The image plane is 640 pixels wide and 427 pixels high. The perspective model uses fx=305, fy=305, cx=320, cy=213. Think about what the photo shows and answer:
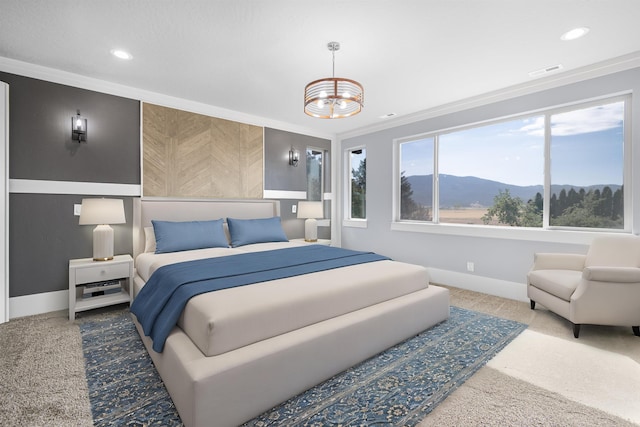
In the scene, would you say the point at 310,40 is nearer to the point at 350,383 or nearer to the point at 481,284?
the point at 350,383

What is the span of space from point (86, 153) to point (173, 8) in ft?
7.00

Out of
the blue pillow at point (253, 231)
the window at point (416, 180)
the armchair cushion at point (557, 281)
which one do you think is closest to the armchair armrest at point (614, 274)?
the armchair cushion at point (557, 281)

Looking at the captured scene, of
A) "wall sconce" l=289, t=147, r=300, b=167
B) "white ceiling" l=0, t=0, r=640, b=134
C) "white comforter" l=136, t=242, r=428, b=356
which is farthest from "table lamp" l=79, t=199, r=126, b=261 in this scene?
"wall sconce" l=289, t=147, r=300, b=167

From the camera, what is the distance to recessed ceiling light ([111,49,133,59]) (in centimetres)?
283

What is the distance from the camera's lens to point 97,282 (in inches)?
130

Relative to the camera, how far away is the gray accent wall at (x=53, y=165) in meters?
3.07

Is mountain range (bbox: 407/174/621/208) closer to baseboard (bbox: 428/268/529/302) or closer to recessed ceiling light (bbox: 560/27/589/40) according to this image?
baseboard (bbox: 428/268/529/302)

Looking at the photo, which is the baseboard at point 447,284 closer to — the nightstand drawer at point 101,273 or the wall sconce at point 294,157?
the nightstand drawer at point 101,273

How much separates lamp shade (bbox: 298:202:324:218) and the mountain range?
5.25ft

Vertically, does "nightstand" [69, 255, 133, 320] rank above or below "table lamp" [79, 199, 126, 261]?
below

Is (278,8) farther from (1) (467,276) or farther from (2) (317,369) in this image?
(1) (467,276)

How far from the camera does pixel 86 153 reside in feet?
11.3

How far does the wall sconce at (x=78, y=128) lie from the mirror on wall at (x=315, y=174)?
131 inches

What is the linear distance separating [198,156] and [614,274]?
4632 millimetres
